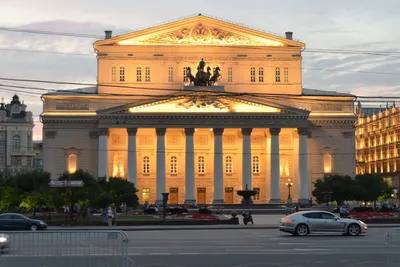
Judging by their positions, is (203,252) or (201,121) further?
(201,121)

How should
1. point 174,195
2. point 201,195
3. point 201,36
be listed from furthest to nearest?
point 201,195 → point 174,195 → point 201,36

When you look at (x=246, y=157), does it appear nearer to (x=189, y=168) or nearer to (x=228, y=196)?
(x=189, y=168)

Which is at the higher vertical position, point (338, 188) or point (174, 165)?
point (174, 165)

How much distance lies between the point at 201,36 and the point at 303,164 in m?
20.0

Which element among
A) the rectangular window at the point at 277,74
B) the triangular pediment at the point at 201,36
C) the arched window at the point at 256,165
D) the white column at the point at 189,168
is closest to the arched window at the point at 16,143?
the triangular pediment at the point at 201,36

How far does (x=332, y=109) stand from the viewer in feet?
340

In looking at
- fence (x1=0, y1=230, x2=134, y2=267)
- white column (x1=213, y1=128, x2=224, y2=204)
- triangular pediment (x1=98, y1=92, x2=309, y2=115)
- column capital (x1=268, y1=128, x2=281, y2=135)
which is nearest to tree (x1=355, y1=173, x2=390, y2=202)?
column capital (x1=268, y1=128, x2=281, y2=135)

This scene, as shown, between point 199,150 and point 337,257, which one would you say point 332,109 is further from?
point 337,257

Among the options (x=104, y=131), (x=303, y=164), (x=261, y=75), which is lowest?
(x=303, y=164)

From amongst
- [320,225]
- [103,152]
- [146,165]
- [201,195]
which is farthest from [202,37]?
[320,225]

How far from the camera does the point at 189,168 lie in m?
98.6

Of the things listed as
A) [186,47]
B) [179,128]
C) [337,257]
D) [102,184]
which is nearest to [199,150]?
[179,128]

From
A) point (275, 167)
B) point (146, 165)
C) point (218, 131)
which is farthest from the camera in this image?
point (146, 165)

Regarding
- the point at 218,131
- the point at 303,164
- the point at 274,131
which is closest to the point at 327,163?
the point at 303,164
